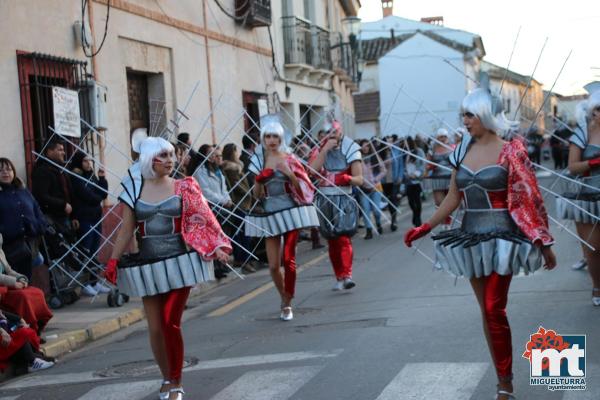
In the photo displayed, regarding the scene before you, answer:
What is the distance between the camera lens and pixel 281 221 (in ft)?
31.6

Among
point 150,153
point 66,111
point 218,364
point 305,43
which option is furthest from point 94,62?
point 305,43

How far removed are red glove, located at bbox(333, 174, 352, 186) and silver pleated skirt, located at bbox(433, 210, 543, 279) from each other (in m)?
4.80

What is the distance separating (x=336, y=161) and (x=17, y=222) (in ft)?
11.9

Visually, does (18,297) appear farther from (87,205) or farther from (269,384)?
(87,205)

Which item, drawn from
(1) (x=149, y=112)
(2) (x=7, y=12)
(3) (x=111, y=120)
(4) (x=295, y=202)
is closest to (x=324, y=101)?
(1) (x=149, y=112)

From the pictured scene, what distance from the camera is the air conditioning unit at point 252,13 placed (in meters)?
21.2

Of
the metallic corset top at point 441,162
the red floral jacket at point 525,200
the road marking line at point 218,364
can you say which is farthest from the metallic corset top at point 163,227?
the metallic corset top at point 441,162

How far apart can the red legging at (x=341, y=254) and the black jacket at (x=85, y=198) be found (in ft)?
10.3

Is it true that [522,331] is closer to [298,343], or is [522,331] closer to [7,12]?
[298,343]

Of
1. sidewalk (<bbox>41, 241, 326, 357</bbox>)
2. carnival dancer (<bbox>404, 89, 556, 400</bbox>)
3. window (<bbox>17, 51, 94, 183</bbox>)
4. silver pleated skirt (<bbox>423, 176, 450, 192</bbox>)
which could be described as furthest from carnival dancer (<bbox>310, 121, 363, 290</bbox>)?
silver pleated skirt (<bbox>423, 176, 450, 192</bbox>)

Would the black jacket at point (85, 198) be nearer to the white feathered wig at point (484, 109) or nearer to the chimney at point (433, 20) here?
the white feathered wig at point (484, 109)

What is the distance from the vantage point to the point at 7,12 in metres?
12.3

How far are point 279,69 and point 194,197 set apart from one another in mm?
18320

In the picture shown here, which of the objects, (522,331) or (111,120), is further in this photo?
(111,120)
